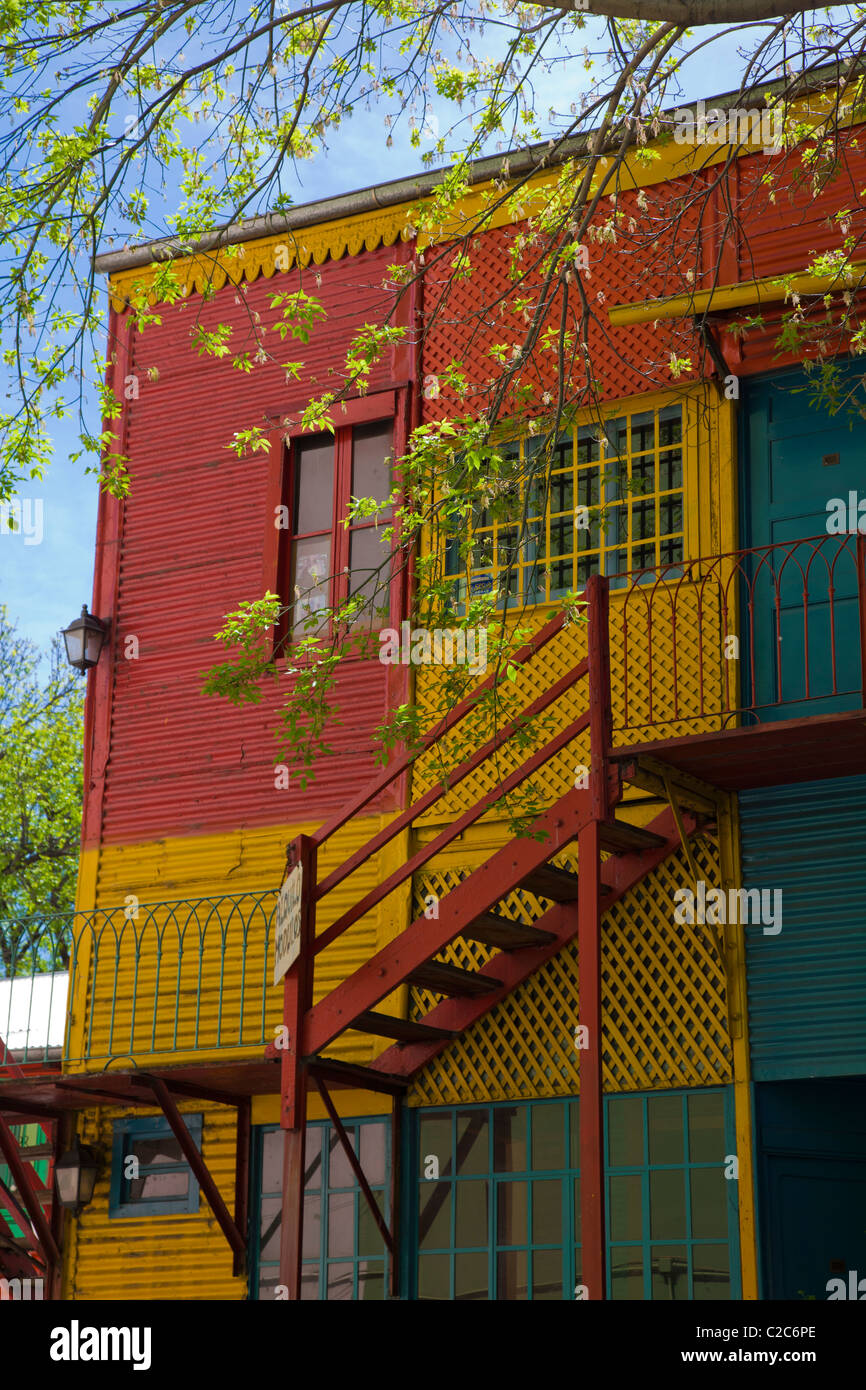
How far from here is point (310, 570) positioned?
12227 mm

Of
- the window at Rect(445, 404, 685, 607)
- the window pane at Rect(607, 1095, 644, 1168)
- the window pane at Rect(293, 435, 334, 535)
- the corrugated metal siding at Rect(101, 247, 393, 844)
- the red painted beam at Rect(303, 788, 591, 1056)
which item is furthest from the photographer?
the window pane at Rect(293, 435, 334, 535)

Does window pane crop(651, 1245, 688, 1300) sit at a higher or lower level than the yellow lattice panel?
lower

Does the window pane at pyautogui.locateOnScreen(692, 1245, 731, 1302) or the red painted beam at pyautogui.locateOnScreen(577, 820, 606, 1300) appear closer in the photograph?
the red painted beam at pyautogui.locateOnScreen(577, 820, 606, 1300)

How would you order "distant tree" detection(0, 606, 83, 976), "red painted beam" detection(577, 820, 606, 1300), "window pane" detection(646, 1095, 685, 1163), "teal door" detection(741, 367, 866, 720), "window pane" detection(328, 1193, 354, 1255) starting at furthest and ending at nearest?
"distant tree" detection(0, 606, 83, 976), "window pane" detection(328, 1193, 354, 1255), "teal door" detection(741, 367, 866, 720), "window pane" detection(646, 1095, 685, 1163), "red painted beam" detection(577, 820, 606, 1300)

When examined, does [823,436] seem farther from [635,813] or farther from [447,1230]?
[447,1230]

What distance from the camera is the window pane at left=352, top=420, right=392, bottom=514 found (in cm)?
1216

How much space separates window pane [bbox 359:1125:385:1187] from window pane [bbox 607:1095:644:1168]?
1.58 m

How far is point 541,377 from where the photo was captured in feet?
36.6

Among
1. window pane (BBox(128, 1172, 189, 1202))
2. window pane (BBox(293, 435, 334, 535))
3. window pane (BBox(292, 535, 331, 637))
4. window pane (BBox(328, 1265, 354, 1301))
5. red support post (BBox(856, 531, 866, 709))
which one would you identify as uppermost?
window pane (BBox(293, 435, 334, 535))

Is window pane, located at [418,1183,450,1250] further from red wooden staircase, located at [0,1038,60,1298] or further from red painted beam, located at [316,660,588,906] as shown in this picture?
red wooden staircase, located at [0,1038,60,1298]

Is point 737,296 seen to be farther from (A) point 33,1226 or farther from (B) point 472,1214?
(A) point 33,1226

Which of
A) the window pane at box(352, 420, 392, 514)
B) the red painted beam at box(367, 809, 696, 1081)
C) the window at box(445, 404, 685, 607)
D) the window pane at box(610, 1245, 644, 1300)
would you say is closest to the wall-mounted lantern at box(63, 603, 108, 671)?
the window pane at box(352, 420, 392, 514)

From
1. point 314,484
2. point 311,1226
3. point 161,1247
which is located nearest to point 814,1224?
point 311,1226
